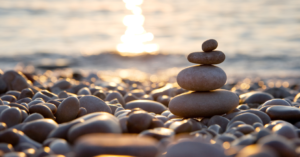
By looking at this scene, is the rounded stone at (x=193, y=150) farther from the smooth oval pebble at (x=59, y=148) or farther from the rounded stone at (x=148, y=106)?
the rounded stone at (x=148, y=106)

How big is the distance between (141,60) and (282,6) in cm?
1205

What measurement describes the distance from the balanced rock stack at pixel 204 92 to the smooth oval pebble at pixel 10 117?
4.49 feet

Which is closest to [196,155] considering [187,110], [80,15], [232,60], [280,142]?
[280,142]

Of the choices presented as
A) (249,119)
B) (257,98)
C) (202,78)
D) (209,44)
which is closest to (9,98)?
(202,78)

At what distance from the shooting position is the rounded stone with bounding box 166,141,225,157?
1381 millimetres

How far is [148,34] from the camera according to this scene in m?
15.9

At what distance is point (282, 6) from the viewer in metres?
18.9

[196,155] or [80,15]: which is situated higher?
[80,15]

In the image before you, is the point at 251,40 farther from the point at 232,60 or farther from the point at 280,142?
the point at 280,142

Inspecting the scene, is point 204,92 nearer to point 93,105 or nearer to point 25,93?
point 93,105

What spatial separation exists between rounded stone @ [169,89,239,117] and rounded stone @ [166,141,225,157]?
1278mm

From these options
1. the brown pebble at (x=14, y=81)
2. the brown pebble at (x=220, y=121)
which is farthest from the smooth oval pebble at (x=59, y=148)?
the brown pebble at (x=14, y=81)

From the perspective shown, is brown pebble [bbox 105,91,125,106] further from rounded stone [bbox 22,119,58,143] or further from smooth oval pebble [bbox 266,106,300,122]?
smooth oval pebble [bbox 266,106,300,122]

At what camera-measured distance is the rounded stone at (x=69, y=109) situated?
2.46 m
